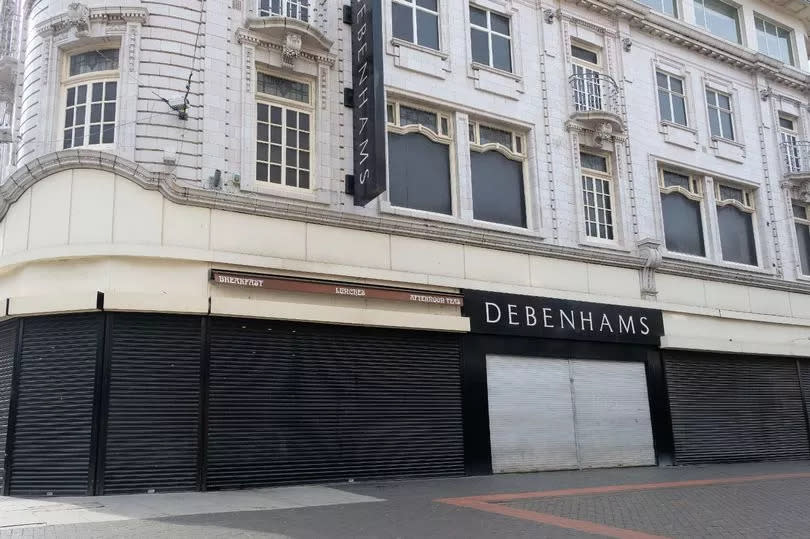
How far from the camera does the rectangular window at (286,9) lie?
14430 mm

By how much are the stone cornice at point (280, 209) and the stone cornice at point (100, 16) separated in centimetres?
265

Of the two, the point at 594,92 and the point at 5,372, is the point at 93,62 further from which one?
the point at 594,92

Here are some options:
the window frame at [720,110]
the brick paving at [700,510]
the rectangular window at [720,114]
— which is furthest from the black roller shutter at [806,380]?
the brick paving at [700,510]

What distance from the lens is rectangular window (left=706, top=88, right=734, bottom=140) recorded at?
2177cm

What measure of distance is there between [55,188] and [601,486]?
10.7 metres

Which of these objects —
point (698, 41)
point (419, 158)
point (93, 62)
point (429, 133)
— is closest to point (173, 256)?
point (93, 62)

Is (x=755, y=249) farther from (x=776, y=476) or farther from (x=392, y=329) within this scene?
(x=392, y=329)

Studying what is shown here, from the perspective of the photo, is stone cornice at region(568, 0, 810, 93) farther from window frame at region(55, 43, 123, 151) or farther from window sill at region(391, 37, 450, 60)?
window frame at region(55, 43, 123, 151)

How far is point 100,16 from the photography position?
13.3m

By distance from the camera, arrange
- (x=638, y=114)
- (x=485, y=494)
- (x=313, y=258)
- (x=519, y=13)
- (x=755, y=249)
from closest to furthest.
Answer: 1. (x=485, y=494)
2. (x=313, y=258)
3. (x=519, y=13)
4. (x=638, y=114)
5. (x=755, y=249)

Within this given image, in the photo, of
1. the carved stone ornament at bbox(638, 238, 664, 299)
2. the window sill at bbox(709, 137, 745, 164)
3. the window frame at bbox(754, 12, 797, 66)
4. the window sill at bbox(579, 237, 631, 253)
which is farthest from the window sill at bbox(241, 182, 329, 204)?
the window frame at bbox(754, 12, 797, 66)

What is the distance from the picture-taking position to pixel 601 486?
43.1 ft

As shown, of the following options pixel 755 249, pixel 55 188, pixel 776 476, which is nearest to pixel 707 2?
pixel 755 249

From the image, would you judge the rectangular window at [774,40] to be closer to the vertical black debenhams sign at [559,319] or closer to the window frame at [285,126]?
the vertical black debenhams sign at [559,319]
